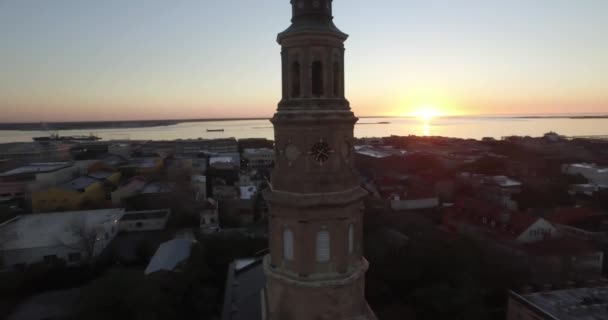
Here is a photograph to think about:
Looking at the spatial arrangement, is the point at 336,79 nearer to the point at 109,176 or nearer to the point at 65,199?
the point at 65,199

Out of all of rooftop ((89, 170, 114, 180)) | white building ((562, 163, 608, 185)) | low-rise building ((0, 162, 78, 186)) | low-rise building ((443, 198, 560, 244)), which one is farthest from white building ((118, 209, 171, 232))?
white building ((562, 163, 608, 185))

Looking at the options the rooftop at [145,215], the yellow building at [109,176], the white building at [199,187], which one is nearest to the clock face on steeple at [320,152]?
the rooftop at [145,215]

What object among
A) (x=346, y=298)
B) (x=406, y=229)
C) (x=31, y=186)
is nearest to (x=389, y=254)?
(x=406, y=229)

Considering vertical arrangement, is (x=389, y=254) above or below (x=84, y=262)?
above

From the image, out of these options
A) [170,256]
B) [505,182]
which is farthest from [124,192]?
[505,182]

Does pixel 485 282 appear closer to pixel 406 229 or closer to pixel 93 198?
pixel 406 229

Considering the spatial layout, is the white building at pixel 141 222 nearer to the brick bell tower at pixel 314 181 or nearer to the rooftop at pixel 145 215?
the rooftop at pixel 145 215
